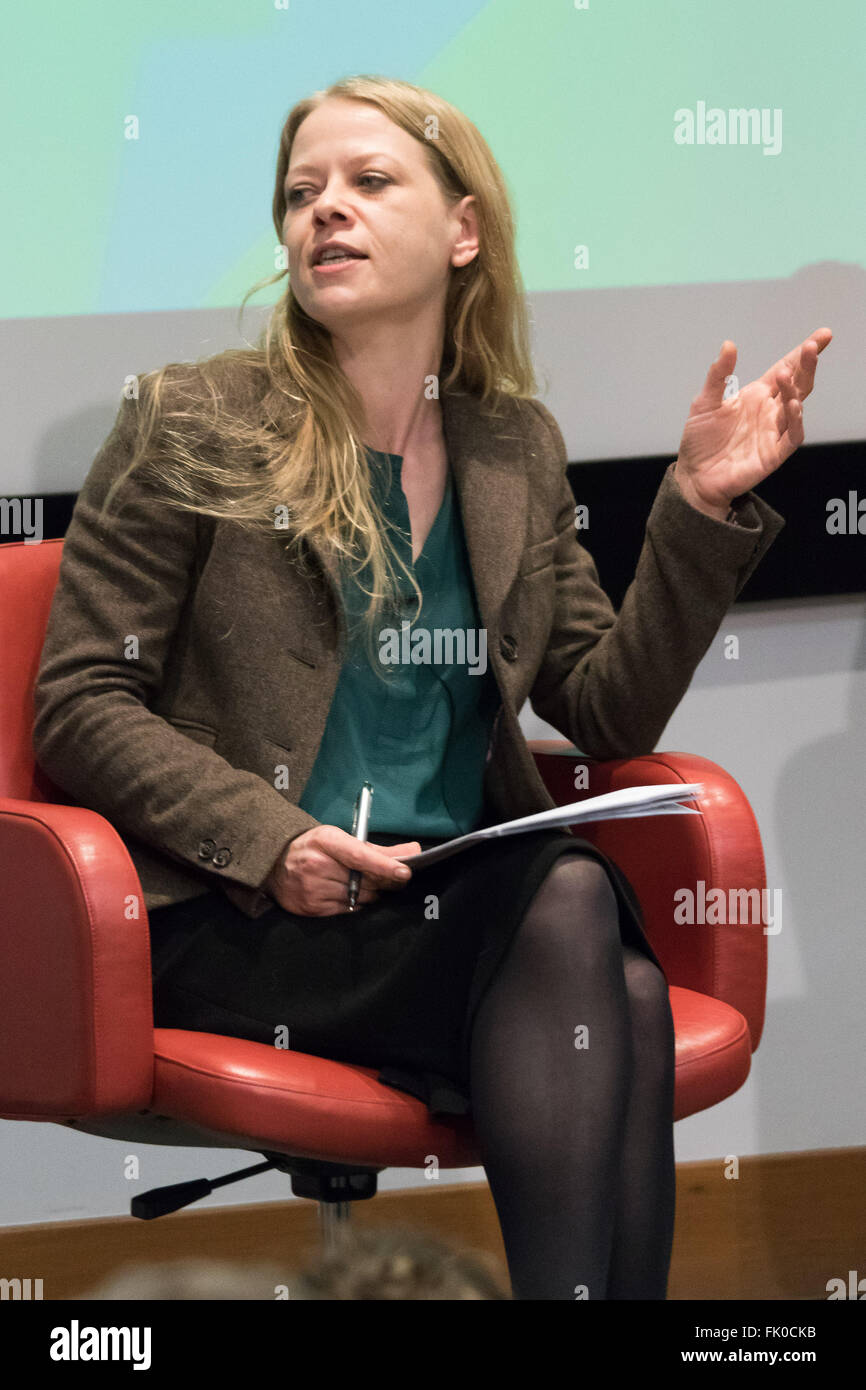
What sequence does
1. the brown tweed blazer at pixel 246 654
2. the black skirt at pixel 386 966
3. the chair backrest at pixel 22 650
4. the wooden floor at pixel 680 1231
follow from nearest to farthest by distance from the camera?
the black skirt at pixel 386 966
the brown tweed blazer at pixel 246 654
the chair backrest at pixel 22 650
the wooden floor at pixel 680 1231

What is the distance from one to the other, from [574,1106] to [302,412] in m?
0.75

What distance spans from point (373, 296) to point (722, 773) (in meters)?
0.60

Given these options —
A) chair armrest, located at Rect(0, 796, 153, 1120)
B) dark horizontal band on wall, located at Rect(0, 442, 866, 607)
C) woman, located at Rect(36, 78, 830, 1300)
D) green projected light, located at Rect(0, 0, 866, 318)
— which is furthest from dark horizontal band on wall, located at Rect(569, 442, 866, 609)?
chair armrest, located at Rect(0, 796, 153, 1120)

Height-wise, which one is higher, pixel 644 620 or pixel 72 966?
pixel 644 620

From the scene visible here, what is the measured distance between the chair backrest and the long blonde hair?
6.5 inches

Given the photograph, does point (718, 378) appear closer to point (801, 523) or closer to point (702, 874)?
point (702, 874)

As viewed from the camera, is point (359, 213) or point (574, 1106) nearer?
point (574, 1106)

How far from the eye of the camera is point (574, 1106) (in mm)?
1303

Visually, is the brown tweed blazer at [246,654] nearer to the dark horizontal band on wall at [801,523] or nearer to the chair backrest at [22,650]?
the chair backrest at [22,650]

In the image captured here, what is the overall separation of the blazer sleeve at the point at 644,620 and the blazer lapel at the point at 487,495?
10cm

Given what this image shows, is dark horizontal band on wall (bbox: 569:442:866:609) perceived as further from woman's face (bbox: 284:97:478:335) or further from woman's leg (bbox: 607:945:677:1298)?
woman's leg (bbox: 607:945:677:1298)

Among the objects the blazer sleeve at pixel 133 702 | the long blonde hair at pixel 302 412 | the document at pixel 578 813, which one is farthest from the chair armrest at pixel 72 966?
the long blonde hair at pixel 302 412

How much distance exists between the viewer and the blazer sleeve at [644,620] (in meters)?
1.64

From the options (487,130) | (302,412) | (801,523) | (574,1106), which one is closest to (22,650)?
(302,412)
